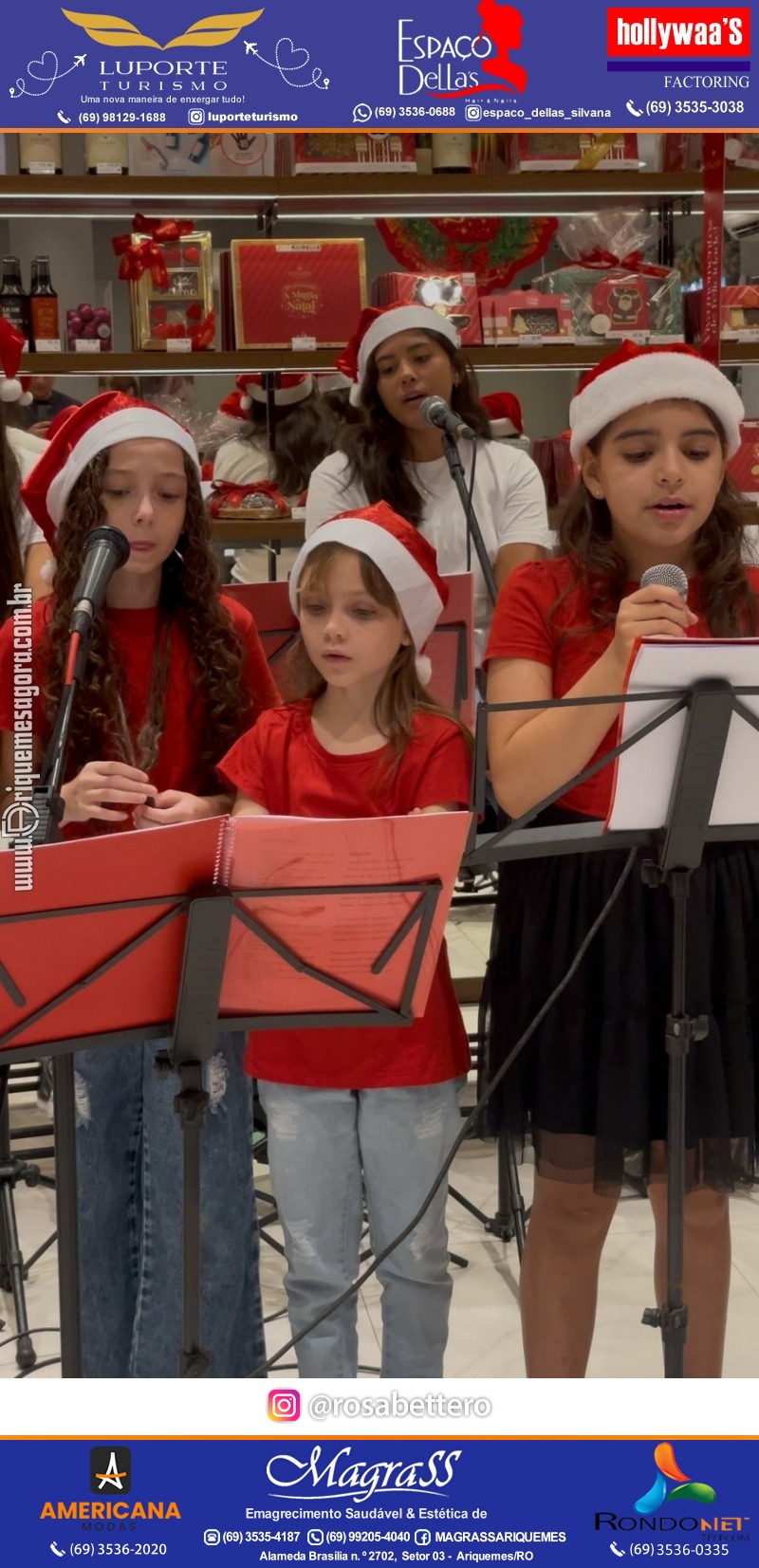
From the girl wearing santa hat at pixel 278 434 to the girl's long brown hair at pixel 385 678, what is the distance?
200cm

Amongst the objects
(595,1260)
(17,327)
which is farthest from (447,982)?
(17,327)

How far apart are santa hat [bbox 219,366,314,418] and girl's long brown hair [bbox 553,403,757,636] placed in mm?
2196

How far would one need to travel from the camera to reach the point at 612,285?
3.79 meters

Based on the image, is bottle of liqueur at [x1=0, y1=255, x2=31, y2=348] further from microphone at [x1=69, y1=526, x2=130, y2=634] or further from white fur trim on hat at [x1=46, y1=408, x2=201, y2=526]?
microphone at [x1=69, y1=526, x2=130, y2=634]

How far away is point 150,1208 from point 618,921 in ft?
2.03

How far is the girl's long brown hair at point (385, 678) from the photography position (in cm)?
175

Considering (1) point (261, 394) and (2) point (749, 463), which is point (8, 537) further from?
(2) point (749, 463)

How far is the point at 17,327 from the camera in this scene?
3.71 metres

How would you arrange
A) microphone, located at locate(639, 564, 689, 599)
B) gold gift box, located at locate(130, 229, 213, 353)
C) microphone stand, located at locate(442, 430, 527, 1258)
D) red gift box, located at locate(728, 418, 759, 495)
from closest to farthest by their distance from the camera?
microphone, located at locate(639, 564, 689, 599) → microphone stand, located at locate(442, 430, 527, 1258) → gold gift box, located at locate(130, 229, 213, 353) → red gift box, located at locate(728, 418, 759, 495)

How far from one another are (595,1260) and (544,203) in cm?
297
